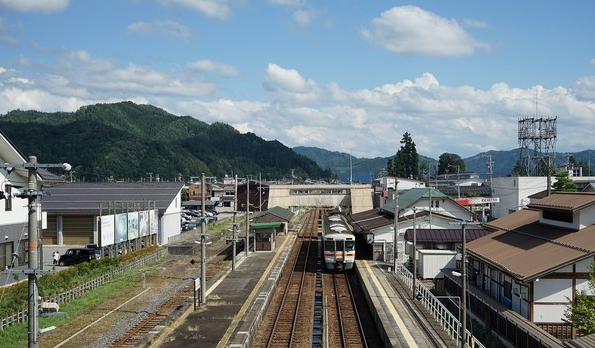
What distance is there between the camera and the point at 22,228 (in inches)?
1049

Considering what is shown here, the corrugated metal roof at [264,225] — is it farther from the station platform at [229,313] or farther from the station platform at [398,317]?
the station platform at [398,317]

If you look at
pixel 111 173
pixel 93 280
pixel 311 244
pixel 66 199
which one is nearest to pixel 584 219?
pixel 93 280

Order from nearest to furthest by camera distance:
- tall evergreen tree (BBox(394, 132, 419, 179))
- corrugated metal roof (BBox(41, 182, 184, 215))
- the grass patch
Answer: the grass patch, corrugated metal roof (BBox(41, 182, 184, 215)), tall evergreen tree (BBox(394, 132, 419, 179))

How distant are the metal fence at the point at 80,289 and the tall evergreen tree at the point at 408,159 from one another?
69651 millimetres

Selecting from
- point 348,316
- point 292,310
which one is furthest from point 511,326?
point 292,310

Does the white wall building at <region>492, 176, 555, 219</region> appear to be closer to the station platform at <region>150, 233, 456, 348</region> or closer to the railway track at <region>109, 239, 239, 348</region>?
the station platform at <region>150, 233, 456, 348</region>

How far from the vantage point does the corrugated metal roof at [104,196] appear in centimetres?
4300

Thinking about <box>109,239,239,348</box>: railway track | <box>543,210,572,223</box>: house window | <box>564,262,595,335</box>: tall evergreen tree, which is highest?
<box>543,210,572,223</box>: house window

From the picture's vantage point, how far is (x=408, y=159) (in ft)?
336

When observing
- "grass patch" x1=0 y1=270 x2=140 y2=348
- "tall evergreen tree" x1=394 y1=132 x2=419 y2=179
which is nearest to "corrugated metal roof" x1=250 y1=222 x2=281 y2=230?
"grass patch" x1=0 y1=270 x2=140 y2=348

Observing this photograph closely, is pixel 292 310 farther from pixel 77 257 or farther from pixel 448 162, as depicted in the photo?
pixel 448 162

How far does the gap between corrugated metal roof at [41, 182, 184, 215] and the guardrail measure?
20580 mm

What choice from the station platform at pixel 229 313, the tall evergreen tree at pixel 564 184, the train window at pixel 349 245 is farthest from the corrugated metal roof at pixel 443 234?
the tall evergreen tree at pixel 564 184

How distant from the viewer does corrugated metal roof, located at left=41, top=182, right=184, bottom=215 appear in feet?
141
